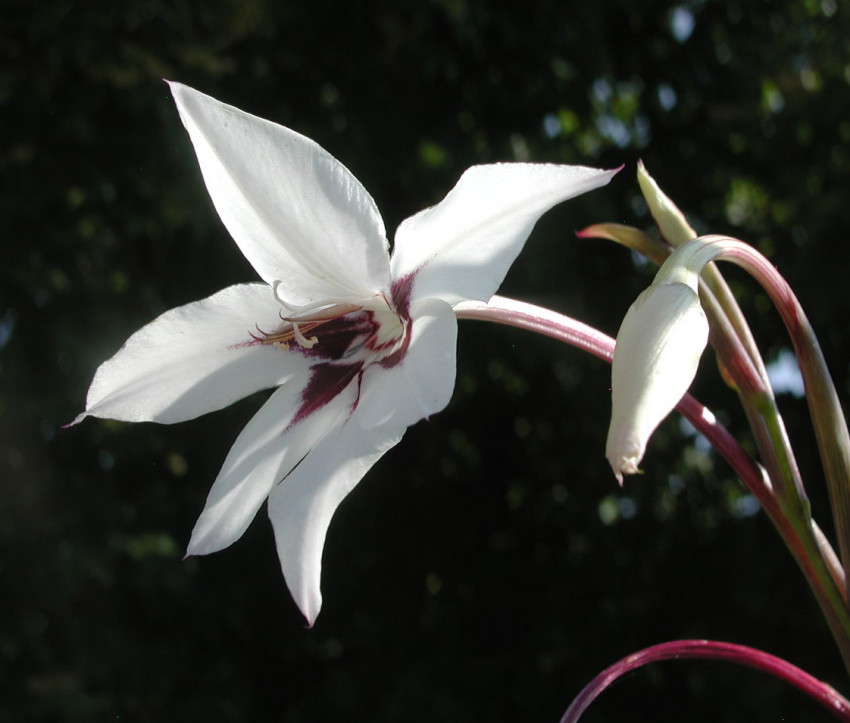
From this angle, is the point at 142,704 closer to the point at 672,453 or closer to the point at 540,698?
the point at 540,698

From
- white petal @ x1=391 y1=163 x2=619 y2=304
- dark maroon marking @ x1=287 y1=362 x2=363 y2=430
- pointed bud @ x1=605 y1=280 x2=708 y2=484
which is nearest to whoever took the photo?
pointed bud @ x1=605 y1=280 x2=708 y2=484

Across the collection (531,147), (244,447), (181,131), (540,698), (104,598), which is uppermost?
(181,131)

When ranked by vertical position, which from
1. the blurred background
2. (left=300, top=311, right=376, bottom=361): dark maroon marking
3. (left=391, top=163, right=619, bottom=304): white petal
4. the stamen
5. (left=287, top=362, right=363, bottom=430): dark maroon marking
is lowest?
the blurred background

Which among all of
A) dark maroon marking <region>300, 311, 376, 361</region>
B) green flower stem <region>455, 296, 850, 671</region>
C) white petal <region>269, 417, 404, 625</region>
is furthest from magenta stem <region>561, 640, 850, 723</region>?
dark maroon marking <region>300, 311, 376, 361</region>

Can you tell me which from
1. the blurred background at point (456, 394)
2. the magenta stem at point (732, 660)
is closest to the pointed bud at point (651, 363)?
the magenta stem at point (732, 660)

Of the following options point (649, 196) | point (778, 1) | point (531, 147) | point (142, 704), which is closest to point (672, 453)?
point (531, 147)

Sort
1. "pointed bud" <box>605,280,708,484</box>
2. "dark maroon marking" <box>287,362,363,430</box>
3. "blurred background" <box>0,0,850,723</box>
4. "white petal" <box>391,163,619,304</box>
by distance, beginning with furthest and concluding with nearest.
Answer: "blurred background" <box>0,0,850,723</box>
"dark maroon marking" <box>287,362,363,430</box>
"white petal" <box>391,163,619,304</box>
"pointed bud" <box>605,280,708,484</box>

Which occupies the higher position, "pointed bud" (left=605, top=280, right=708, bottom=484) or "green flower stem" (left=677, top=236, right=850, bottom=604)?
"pointed bud" (left=605, top=280, right=708, bottom=484)

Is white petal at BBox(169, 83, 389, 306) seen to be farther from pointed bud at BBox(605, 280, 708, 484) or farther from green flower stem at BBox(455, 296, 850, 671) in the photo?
pointed bud at BBox(605, 280, 708, 484)

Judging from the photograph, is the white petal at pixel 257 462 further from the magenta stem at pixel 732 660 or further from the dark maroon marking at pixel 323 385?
the magenta stem at pixel 732 660
